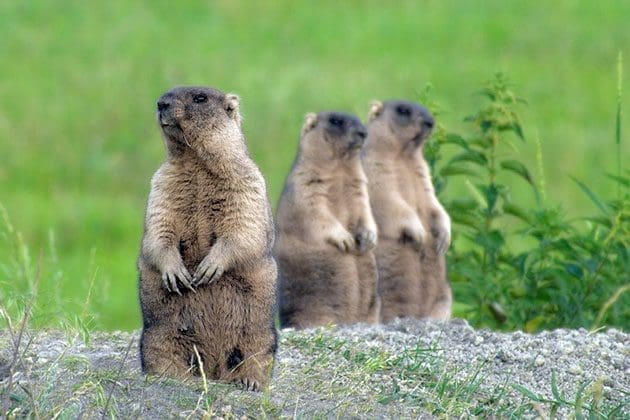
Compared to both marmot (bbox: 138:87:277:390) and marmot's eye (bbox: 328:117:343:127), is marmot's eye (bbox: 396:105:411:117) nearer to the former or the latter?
marmot's eye (bbox: 328:117:343:127)

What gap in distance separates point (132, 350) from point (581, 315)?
131 inches

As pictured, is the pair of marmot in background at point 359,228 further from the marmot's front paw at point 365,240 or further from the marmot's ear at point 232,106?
the marmot's ear at point 232,106

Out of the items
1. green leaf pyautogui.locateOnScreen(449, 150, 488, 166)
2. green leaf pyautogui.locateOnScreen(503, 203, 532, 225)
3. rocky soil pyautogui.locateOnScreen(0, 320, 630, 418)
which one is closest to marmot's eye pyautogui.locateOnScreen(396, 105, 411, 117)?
green leaf pyautogui.locateOnScreen(449, 150, 488, 166)

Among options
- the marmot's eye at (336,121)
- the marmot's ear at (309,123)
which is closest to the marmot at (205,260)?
the marmot's eye at (336,121)

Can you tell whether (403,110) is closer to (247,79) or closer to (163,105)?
(163,105)

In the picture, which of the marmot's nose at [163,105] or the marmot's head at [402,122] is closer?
the marmot's nose at [163,105]

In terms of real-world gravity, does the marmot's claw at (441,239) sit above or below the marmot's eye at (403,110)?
below

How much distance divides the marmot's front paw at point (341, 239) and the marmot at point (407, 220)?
0.48 metres

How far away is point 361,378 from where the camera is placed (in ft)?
21.4

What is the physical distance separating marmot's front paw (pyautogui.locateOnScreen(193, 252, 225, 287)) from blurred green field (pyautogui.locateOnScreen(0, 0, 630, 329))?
7052 mm

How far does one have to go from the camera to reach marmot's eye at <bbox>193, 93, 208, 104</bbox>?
6.71 meters

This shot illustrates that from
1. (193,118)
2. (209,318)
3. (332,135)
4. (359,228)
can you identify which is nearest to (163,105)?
(193,118)

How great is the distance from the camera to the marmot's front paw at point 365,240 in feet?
33.1

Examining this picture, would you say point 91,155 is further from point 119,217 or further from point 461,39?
point 461,39
